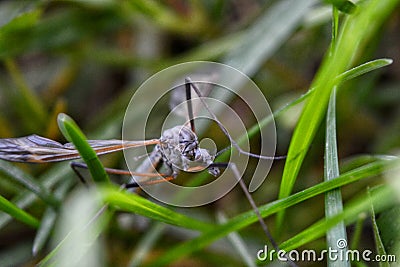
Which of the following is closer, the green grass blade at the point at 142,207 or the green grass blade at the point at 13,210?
the green grass blade at the point at 142,207

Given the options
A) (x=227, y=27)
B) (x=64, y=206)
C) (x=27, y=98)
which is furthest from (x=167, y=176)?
(x=227, y=27)

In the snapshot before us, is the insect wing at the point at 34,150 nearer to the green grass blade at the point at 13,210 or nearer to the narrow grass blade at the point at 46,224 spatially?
the green grass blade at the point at 13,210

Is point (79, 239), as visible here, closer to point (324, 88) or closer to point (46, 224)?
point (46, 224)

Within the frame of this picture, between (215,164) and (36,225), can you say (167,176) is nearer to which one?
(215,164)

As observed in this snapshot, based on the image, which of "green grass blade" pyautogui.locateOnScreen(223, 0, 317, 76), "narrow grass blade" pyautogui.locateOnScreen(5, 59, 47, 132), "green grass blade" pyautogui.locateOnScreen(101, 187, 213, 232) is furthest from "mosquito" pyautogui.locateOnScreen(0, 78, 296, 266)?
"narrow grass blade" pyautogui.locateOnScreen(5, 59, 47, 132)

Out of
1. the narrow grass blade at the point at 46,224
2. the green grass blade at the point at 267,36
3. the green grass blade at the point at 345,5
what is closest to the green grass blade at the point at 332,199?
the green grass blade at the point at 345,5

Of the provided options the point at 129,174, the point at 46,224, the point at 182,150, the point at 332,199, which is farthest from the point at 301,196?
the point at 46,224

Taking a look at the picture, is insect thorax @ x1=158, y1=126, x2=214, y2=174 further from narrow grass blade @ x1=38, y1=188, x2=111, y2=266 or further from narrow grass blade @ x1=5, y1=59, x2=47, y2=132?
narrow grass blade @ x1=5, y1=59, x2=47, y2=132
